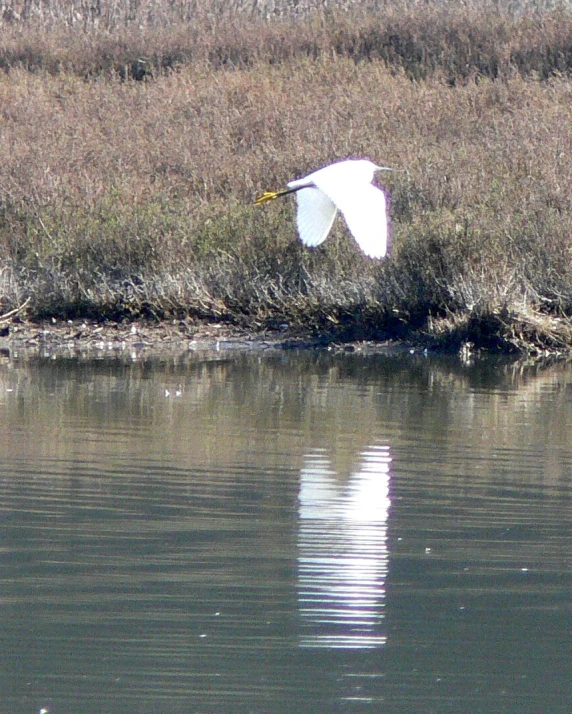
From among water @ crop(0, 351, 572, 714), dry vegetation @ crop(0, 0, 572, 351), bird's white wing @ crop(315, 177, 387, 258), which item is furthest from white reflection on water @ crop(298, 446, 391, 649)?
dry vegetation @ crop(0, 0, 572, 351)

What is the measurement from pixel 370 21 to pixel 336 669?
19353 millimetres

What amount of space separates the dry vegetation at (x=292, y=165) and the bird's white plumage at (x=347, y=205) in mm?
3638

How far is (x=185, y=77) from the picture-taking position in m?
20.7

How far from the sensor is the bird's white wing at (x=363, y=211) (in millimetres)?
8180

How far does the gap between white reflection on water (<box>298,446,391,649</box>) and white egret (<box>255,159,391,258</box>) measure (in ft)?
Answer: 4.42

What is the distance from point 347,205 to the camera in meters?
8.67

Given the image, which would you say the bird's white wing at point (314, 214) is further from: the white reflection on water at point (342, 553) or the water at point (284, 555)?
the white reflection on water at point (342, 553)

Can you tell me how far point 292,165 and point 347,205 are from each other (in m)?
7.55

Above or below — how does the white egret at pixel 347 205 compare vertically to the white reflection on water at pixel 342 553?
above

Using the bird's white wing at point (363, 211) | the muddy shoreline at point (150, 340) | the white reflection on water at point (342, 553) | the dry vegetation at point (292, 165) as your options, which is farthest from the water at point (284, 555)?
the dry vegetation at point (292, 165)

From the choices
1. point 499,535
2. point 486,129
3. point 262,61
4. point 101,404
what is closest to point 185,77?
point 262,61

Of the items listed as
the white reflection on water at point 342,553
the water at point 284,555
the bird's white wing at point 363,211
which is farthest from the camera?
the bird's white wing at point 363,211

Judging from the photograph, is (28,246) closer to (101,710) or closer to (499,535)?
(499,535)

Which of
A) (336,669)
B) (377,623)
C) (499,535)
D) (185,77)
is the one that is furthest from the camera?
(185,77)
